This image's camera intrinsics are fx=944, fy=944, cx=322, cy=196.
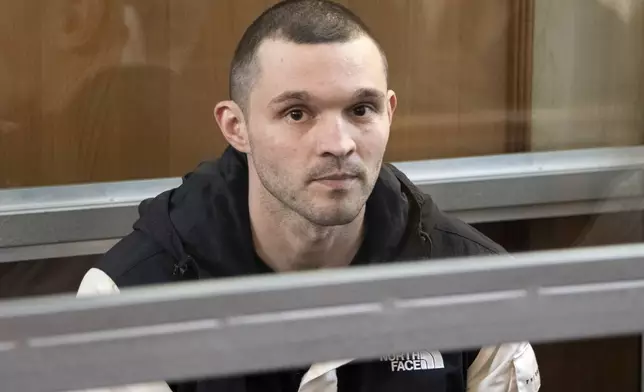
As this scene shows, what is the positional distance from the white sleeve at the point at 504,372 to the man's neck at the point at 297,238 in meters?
0.24

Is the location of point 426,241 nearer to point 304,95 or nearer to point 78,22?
point 304,95

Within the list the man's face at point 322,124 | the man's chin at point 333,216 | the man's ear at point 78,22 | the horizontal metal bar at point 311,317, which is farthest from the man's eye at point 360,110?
the man's ear at point 78,22

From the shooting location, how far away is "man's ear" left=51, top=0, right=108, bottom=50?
1688 mm

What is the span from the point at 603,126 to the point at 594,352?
490 mm

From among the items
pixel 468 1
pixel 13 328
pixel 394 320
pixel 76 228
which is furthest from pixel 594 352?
pixel 13 328

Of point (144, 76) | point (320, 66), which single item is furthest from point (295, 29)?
point (144, 76)

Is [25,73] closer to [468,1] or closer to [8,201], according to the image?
[8,201]

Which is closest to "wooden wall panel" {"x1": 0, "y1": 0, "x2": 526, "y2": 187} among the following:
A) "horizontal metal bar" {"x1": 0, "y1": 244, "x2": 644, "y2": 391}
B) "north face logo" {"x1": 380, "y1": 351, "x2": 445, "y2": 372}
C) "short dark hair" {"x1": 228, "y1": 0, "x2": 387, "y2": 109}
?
"short dark hair" {"x1": 228, "y1": 0, "x2": 387, "y2": 109}

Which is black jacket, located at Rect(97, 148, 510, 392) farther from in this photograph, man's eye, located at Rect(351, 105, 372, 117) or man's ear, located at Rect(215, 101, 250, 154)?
man's eye, located at Rect(351, 105, 372, 117)

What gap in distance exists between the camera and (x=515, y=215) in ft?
6.28

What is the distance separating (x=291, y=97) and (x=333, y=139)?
8cm

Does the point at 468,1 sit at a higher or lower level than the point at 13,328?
higher

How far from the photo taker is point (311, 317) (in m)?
0.74

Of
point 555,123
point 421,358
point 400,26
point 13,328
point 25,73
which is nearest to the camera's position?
point 13,328
